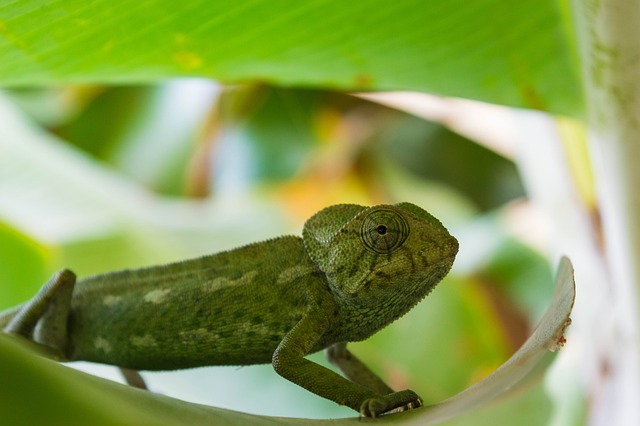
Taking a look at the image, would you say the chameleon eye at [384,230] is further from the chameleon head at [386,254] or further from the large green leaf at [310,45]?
the large green leaf at [310,45]

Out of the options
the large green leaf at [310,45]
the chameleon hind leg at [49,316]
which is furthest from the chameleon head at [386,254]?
the chameleon hind leg at [49,316]

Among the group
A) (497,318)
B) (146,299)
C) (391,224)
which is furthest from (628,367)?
(497,318)

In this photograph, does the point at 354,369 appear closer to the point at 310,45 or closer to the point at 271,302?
the point at 271,302

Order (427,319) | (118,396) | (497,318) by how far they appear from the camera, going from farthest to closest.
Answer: (497,318)
(427,319)
(118,396)

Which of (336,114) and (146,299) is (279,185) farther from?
(146,299)

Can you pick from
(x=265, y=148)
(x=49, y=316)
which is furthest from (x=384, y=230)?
(x=265, y=148)
